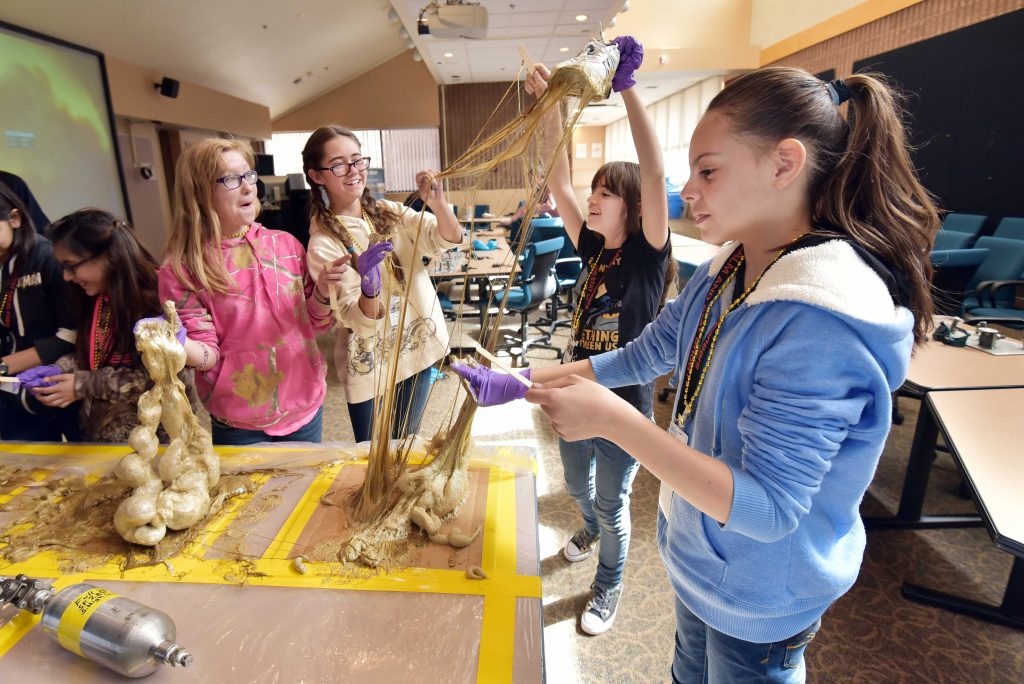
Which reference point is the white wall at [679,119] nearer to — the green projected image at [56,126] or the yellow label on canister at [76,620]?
the green projected image at [56,126]

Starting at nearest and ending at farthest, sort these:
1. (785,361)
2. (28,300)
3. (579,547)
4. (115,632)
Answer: (785,361)
(115,632)
(28,300)
(579,547)

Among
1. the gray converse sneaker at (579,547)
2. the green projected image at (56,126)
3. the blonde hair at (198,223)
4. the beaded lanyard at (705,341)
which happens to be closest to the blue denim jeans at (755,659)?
the beaded lanyard at (705,341)

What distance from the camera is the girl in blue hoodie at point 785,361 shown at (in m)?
0.64

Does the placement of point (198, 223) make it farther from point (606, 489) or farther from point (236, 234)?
point (606, 489)

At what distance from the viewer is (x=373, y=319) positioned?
1.45 meters

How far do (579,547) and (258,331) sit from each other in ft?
4.36

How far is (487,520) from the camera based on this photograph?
1.12 meters

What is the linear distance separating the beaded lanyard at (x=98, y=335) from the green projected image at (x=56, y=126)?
3.58 m

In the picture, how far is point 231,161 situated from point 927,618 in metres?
2.48

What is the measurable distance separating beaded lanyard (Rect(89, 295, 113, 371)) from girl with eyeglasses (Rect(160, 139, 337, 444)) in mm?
304

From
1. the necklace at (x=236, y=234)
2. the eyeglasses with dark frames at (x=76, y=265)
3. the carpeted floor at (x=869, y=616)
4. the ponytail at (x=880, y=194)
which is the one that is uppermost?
the ponytail at (x=880, y=194)

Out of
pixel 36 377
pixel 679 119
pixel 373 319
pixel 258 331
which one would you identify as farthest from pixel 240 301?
pixel 679 119

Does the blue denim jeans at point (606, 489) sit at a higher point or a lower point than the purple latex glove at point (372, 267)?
lower

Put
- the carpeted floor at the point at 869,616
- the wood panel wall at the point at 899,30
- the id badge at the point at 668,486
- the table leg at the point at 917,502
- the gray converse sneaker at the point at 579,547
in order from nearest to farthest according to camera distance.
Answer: the id badge at the point at 668,486 < the carpeted floor at the point at 869,616 < the gray converse sneaker at the point at 579,547 < the table leg at the point at 917,502 < the wood panel wall at the point at 899,30
